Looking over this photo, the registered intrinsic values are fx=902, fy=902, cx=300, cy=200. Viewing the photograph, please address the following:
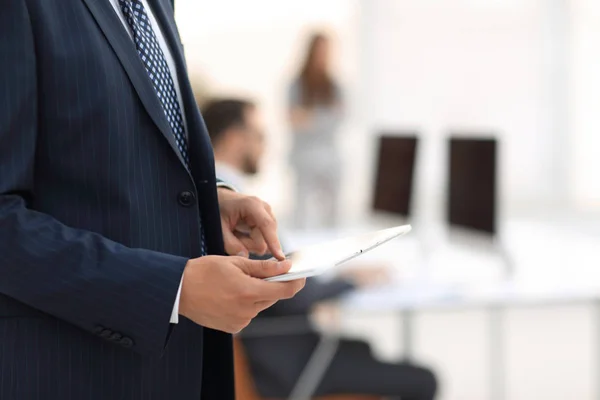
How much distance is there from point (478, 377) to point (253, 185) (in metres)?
4.84

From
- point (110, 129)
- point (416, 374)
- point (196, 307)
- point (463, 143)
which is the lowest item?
point (416, 374)

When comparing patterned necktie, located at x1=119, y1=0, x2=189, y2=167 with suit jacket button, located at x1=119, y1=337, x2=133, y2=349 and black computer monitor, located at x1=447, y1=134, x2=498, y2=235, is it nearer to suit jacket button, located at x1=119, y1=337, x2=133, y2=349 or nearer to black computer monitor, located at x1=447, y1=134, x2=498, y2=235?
suit jacket button, located at x1=119, y1=337, x2=133, y2=349

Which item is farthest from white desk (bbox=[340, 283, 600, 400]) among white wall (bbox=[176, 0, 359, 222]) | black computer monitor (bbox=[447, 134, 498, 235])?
white wall (bbox=[176, 0, 359, 222])

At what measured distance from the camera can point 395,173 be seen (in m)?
4.03

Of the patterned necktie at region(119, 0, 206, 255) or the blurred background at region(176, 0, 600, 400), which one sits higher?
the patterned necktie at region(119, 0, 206, 255)

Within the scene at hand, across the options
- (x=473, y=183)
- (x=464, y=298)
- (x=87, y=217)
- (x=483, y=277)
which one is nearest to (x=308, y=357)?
(x=464, y=298)

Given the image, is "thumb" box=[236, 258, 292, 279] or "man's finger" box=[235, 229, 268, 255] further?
"man's finger" box=[235, 229, 268, 255]

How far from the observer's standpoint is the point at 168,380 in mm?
1112

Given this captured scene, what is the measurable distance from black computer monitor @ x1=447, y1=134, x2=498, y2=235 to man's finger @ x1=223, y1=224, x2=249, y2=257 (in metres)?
2.19

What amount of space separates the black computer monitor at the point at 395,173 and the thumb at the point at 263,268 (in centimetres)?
299

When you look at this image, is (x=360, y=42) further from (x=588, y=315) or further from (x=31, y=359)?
(x=31, y=359)

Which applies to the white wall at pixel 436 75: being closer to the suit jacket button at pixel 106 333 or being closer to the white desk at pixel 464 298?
the white desk at pixel 464 298

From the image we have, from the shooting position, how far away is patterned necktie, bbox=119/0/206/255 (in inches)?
43.6

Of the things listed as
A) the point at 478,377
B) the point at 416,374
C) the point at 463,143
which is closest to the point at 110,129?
the point at 416,374
